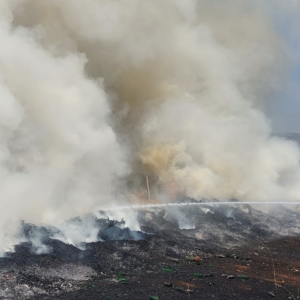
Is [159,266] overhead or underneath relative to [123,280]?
overhead

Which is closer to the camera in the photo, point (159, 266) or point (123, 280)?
point (123, 280)

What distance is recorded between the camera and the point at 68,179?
20.9 meters

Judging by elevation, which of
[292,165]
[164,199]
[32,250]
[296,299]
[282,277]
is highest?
[292,165]

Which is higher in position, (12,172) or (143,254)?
(12,172)

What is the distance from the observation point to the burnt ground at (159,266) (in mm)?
8766

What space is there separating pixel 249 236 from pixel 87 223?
29.9ft

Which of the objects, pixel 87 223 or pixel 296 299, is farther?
pixel 87 223

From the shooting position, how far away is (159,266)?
1156cm

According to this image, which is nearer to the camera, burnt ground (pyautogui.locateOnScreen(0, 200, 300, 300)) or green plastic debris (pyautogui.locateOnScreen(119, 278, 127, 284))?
burnt ground (pyautogui.locateOnScreen(0, 200, 300, 300))

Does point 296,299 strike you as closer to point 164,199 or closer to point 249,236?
point 249,236

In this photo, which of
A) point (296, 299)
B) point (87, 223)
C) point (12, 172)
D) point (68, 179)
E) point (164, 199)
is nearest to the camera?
point (296, 299)

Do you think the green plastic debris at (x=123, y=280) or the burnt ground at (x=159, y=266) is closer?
the burnt ground at (x=159, y=266)

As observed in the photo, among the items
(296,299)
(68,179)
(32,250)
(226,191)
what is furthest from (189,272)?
(226,191)

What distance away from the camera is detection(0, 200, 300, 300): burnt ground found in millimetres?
8766
